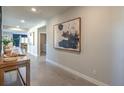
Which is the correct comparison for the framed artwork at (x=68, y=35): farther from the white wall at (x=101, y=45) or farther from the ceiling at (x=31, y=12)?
the ceiling at (x=31, y=12)

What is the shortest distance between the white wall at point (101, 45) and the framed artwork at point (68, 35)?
189mm

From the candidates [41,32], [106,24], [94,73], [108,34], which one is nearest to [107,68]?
[94,73]

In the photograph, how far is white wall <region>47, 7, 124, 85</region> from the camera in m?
2.94

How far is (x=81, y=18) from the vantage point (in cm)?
432

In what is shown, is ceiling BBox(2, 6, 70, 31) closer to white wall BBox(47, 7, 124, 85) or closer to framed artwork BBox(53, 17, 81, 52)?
framed artwork BBox(53, 17, 81, 52)

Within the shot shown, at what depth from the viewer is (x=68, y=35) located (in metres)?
5.10

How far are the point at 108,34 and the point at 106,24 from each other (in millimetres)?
259

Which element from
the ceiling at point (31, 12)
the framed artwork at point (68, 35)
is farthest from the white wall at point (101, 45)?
the ceiling at point (31, 12)

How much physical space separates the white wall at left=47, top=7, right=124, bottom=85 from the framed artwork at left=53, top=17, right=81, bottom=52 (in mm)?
189

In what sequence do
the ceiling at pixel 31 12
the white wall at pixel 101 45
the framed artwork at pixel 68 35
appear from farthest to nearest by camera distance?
1. the ceiling at pixel 31 12
2. the framed artwork at pixel 68 35
3. the white wall at pixel 101 45

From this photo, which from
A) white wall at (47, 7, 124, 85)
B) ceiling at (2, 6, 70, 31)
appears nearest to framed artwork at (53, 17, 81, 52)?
white wall at (47, 7, 124, 85)

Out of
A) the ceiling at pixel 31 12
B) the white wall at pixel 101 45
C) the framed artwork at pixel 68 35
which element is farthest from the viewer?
the ceiling at pixel 31 12

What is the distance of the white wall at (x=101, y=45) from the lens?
2.94m
